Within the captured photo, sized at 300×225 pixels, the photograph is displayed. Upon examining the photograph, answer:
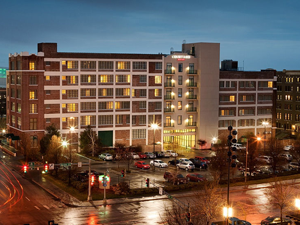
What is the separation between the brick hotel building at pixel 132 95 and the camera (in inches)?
3506

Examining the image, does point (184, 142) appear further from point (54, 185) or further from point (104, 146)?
point (54, 185)

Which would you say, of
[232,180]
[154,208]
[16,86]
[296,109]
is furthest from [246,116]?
[154,208]

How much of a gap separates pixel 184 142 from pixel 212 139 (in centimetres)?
664

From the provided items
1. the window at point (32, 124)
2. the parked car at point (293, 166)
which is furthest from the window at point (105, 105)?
the parked car at point (293, 166)

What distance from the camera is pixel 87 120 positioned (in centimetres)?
9294

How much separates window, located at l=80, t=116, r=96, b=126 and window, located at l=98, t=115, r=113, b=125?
4.45 feet

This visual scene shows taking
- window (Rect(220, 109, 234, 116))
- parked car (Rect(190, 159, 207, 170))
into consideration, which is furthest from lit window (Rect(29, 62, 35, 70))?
window (Rect(220, 109, 234, 116))

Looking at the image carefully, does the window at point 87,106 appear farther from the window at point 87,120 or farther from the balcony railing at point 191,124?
the balcony railing at point 191,124

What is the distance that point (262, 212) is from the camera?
166ft

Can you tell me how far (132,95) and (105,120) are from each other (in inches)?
322

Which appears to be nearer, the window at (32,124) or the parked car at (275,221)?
the parked car at (275,221)

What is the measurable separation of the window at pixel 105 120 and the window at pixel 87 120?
4.45 feet

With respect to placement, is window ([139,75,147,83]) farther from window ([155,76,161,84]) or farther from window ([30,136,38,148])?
window ([30,136,38,148])

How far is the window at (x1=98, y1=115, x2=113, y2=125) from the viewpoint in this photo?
94188mm
